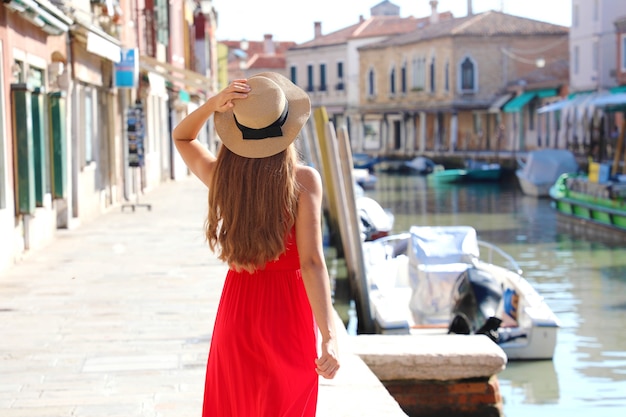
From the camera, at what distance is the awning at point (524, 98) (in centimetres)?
5350

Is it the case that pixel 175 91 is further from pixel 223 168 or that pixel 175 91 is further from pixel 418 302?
pixel 223 168

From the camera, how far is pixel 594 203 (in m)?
27.0

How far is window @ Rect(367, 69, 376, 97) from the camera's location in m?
72.7

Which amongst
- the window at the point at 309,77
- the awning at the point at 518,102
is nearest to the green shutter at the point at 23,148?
the awning at the point at 518,102

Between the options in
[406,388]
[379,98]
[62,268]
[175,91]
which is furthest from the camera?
[379,98]

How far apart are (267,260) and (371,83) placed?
228ft

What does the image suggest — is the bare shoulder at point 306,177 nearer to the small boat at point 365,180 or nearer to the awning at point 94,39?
the awning at point 94,39

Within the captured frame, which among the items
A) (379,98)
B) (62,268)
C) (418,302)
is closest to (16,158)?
(62,268)

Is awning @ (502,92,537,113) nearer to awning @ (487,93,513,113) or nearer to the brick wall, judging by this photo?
awning @ (487,93,513,113)

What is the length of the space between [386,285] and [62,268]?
4.27 meters

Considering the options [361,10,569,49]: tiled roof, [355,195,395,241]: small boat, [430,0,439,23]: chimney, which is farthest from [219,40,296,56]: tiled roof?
[355,195,395,241]: small boat

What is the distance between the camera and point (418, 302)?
12891 mm

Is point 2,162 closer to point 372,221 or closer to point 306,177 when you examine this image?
point 306,177

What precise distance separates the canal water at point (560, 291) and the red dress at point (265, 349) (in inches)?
223
